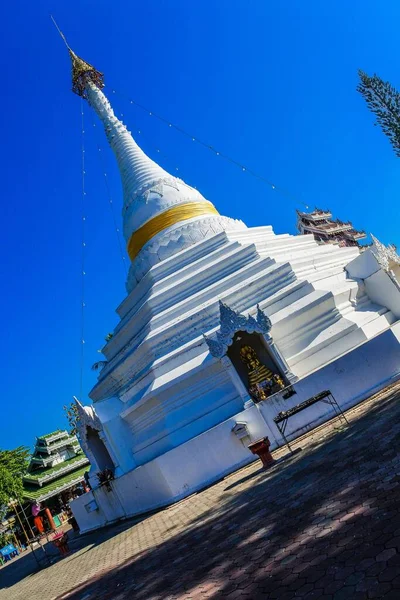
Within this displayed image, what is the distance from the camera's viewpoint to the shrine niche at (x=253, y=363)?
12078 millimetres

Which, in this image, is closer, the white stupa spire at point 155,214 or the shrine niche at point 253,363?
the shrine niche at point 253,363

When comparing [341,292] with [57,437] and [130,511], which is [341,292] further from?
[57,437]

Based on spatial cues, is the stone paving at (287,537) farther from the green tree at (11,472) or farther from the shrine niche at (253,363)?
the green tree at (11,472)

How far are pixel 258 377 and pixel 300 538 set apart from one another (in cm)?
791

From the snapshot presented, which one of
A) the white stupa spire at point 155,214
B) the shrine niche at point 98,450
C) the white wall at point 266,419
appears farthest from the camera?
the white stupa spire at point 155,214

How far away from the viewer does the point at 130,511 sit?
520 inches

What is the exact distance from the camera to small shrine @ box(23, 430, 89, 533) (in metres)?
31.6

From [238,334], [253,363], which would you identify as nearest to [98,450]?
[253,363]

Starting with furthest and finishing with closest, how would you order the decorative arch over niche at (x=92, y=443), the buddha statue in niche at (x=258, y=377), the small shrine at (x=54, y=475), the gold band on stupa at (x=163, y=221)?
the small shrine at (x=54, y=475) < the gold band on stupa at (x=163, y=221) < the decorative arch over niche at (x=92, y=443) < the buddha statue in niche at (x=258, y=377)

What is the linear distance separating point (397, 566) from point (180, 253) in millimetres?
14644

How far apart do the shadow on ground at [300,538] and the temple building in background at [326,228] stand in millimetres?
38987

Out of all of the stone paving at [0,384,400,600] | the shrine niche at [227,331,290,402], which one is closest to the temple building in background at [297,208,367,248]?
the shrine niche at [227,331,290,402]

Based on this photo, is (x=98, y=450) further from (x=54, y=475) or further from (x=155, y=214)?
(x=54, y=475)

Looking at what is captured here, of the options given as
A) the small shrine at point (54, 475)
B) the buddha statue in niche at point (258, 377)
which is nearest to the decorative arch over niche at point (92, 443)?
the buddha statue in niche at point (258, 377)
